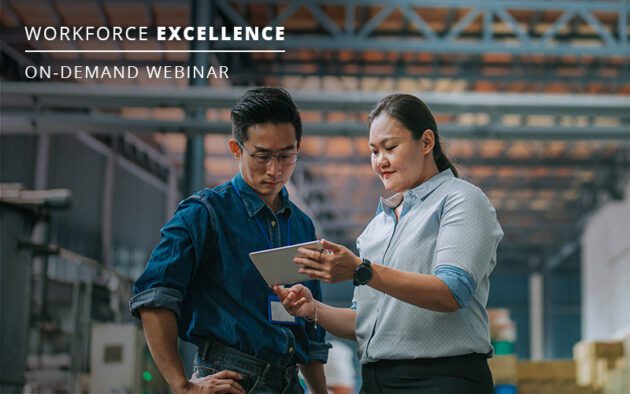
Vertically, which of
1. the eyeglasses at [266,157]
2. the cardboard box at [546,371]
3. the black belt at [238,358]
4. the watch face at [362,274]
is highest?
the eyeglasses at [266,157]

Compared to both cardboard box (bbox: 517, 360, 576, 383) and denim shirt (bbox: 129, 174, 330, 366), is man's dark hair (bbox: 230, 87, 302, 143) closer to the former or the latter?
denim shirt (bbox: 129, 174, 330, 366)

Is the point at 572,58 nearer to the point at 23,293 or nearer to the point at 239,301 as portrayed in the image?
the point at 23,293

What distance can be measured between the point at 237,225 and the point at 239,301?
0.66 feet

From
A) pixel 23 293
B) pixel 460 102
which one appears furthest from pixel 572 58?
pixel 23 293

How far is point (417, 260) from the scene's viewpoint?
7.47 feet

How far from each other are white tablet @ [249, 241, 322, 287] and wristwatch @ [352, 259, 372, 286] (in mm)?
100

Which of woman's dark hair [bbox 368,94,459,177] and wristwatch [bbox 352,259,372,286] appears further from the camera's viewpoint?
woman's dark hair [bbox 368,94,459,177]

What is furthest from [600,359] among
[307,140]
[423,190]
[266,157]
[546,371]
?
[266,157]

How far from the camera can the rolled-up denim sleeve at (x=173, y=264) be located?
223 centimetres

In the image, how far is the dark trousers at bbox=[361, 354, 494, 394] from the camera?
2.22 meters

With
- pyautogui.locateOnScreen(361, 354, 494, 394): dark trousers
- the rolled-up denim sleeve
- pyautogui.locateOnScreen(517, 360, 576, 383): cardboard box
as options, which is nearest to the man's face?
the rolled-up denim sleeve

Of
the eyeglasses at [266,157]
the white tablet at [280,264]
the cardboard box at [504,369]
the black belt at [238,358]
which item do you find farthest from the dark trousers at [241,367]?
the cardboard box at [504,369]

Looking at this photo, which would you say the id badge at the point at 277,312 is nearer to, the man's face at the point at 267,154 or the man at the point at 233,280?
the man at the point at 233,280

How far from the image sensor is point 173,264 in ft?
7.36
